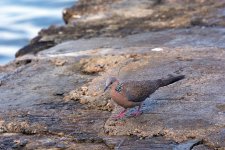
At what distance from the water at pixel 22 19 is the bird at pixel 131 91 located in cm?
549

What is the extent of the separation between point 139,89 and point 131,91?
0.19 feet

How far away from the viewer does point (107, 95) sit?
5.37m

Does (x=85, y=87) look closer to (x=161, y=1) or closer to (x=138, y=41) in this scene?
(x=138, y=41)

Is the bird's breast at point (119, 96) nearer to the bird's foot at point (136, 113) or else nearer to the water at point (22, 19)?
the bird's foot at point (136, 113)

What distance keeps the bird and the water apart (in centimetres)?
549

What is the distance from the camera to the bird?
4.89m

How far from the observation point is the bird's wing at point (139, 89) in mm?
4898

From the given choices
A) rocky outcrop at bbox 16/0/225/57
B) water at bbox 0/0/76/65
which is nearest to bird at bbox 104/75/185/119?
rocky outcrop at bbox 16/0/225/57

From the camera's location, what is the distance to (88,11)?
883cm

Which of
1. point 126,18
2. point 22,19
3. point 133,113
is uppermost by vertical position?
point 22,19

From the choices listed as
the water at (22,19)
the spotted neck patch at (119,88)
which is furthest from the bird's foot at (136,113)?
the water at (22,19)

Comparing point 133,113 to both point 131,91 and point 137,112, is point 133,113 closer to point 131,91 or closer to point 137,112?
point 137,112

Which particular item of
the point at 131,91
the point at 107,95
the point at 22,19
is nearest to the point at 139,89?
the point at 131,91

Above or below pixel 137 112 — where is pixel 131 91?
above
